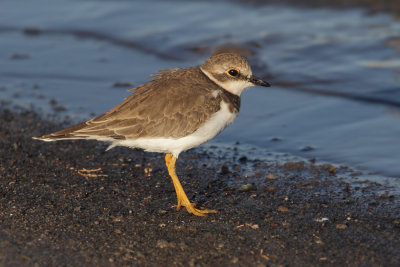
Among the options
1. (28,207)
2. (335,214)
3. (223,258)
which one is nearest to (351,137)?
(335,214)

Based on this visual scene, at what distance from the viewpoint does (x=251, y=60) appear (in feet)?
37.8

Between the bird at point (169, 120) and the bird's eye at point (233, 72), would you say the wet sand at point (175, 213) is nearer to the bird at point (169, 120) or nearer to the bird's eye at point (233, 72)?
the bird at point (169, 120)

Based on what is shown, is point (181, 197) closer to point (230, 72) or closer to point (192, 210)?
point (192, 210)

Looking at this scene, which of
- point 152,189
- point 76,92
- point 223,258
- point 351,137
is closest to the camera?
point 223,258

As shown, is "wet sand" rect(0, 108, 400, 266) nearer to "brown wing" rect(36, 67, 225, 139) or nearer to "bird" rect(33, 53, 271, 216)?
"bird" rect(33, 53, 271, 216)

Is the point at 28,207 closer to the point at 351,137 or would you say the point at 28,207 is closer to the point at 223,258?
the point at 223,258

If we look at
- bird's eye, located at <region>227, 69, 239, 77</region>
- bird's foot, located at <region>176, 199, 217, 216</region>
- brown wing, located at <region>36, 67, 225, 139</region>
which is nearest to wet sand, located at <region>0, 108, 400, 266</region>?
bird's foot, located at <region>176, 199, 217, 216</region>

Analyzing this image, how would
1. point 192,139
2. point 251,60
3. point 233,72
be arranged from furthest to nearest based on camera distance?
point 251,60, point 233,72, point 192,139

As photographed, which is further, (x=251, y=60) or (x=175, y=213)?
(x=251, y=60)

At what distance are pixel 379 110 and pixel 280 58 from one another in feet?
10.1

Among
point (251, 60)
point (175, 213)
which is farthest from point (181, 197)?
point (251, 60)

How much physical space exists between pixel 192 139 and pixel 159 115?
43cm

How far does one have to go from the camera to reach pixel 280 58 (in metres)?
11.6

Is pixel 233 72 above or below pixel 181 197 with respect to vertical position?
above
